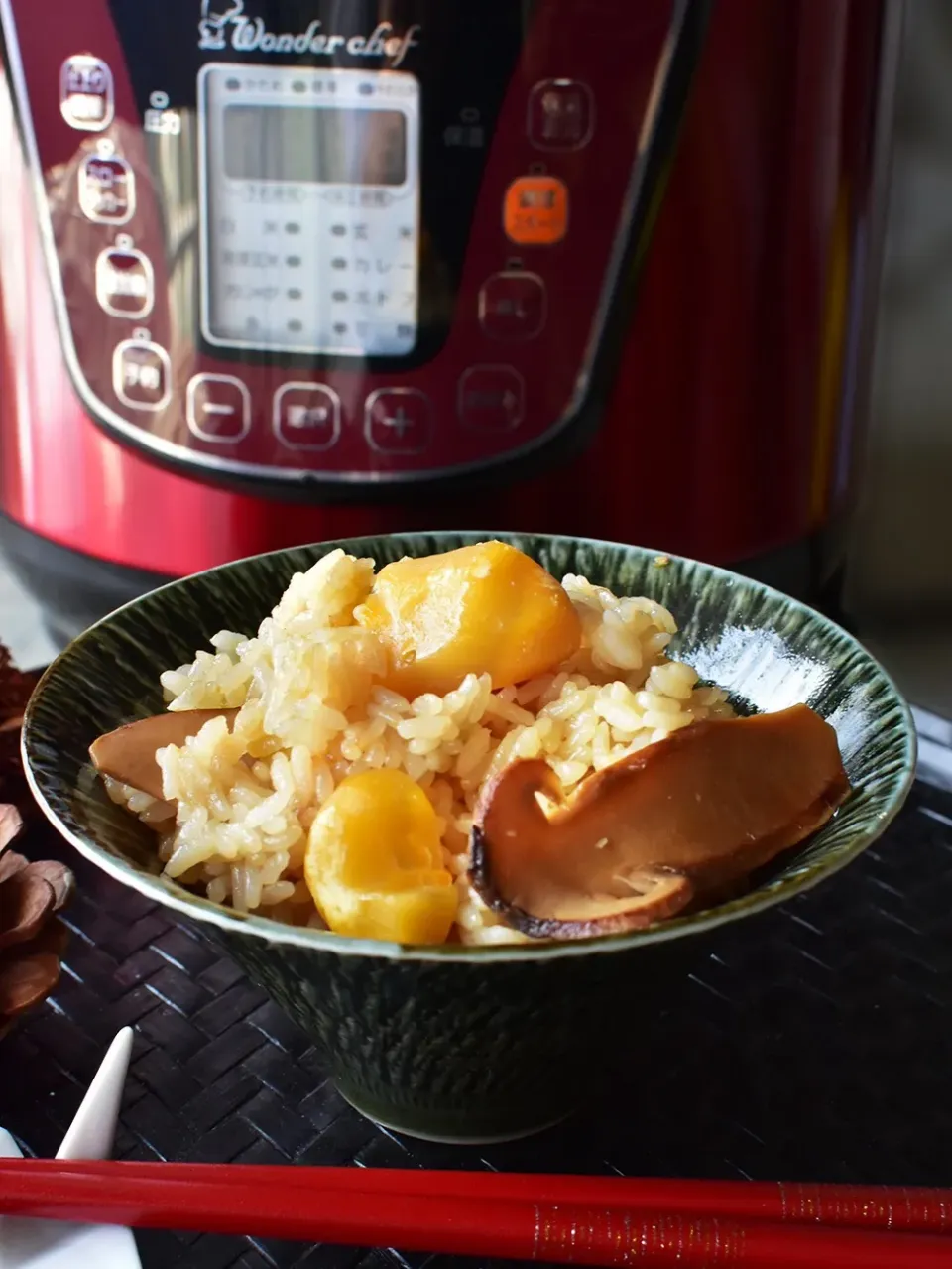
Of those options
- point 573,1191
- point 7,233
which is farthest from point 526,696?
point 7,233

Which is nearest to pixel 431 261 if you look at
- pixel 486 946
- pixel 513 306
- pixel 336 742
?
pixel 513 306

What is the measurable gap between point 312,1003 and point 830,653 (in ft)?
0.86

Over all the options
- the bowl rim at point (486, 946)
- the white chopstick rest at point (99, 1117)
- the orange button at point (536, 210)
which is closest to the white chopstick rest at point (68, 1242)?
the white chopstick rest at point (99, 1117)

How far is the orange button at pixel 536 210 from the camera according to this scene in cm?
62

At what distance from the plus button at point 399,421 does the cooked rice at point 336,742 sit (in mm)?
160

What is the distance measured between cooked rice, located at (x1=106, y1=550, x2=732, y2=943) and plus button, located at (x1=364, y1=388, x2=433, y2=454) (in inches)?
6.3

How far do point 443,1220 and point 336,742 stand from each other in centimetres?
17

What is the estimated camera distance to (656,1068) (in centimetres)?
52

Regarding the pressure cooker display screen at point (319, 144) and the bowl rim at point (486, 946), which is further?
the pressure cooker display screen at point (319, 144)

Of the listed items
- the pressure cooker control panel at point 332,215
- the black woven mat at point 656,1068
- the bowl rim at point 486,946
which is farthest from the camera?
the pressure cooker control panel at point 332,215

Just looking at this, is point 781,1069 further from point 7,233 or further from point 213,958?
point 7,233

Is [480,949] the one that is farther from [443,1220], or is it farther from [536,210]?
[536,210]

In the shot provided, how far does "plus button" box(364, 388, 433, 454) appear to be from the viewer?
0.66m

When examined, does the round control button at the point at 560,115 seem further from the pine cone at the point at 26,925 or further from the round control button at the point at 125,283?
the pine cone at the point at 26,925
